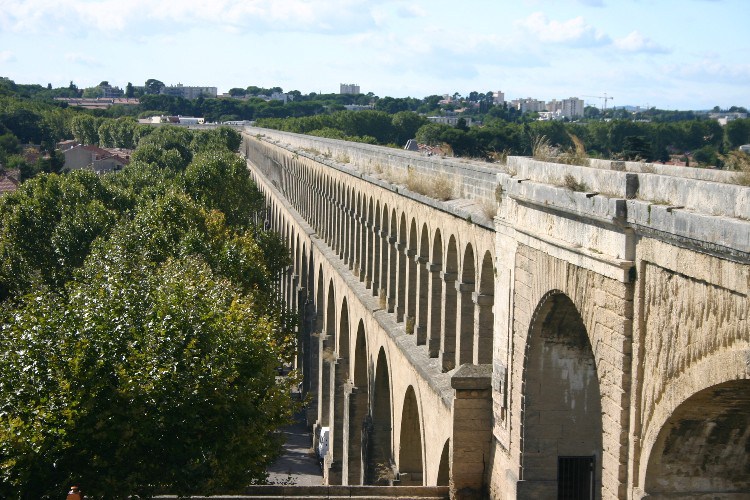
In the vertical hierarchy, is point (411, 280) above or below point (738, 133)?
below

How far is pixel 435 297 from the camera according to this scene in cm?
1962

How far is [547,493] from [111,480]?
5.73m

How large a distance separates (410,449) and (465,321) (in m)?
5.70

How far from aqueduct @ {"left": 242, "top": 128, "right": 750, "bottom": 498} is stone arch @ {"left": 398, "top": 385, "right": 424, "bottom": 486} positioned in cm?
4

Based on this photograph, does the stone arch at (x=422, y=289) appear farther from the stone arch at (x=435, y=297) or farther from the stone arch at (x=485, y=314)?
the stone arch at (x=485, y=314)

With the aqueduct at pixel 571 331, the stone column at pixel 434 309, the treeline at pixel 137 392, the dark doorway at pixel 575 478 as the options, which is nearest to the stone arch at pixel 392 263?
the aqueduct at pixel 571 331

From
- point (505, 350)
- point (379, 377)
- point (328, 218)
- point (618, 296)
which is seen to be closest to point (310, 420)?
point (328, 218)

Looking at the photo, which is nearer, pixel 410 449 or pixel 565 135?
pixel 410 449

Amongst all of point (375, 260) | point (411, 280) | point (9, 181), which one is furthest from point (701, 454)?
point (9, 181)

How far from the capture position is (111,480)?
44.2 feet

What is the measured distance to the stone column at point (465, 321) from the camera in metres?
17.0

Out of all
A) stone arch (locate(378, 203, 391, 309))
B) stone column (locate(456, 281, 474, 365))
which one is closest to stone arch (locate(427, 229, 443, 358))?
stone column (locate(456, 281, 474, 365))

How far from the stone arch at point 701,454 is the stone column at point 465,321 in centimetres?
786

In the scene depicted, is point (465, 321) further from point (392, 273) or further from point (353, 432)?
point (353, 432)
